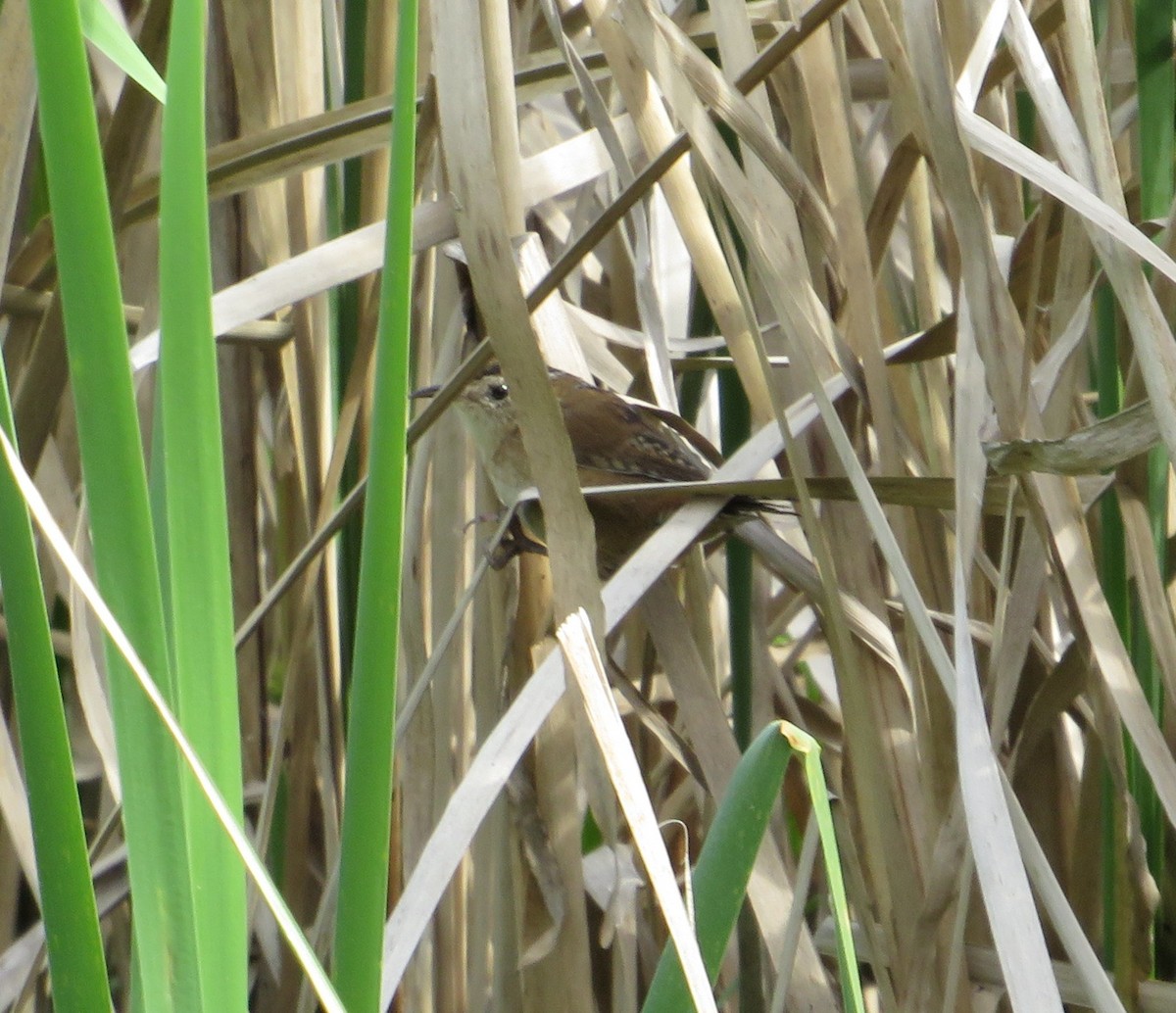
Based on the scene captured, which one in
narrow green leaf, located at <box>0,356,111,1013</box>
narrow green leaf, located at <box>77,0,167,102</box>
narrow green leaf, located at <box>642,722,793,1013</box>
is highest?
narrow green leaf, located at <box>77,0,167,102</box>

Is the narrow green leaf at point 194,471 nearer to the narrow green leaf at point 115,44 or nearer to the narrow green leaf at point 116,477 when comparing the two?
the narrow green leaf at point 116,477

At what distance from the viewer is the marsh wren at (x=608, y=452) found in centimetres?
143

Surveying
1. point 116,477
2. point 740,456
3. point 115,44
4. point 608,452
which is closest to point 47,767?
point 116,477

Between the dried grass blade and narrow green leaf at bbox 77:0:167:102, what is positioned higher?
narrow green leaf at bbox 77:0:167:102

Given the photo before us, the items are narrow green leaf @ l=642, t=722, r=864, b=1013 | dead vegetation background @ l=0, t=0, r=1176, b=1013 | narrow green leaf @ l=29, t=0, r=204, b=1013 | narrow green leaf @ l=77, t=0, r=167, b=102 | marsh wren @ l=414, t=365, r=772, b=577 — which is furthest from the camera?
marsh wren @ l=414, t=365, r=772, b=577

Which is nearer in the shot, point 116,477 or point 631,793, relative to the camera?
point 116,477

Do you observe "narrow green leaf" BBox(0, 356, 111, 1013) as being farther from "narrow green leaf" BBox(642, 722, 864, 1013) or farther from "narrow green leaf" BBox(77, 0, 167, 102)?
"narrow green leaf" BBox(77, 0, 167, 102)

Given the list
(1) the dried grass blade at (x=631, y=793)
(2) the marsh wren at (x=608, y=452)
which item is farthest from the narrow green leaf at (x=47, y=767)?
(2) the marsh wren at (x=608, y=452)

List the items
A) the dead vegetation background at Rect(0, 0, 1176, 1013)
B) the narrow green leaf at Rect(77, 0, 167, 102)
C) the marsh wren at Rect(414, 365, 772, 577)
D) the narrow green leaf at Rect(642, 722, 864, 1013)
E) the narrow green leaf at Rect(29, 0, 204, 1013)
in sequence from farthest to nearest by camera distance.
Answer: the marsh wren at Rect(414, 365, 772, 577), the dead vegetation background at Rect(0, 0, 1176, 1013), the narrow green leaf at Rect(77, 0, 167, 102), the narrow green leaf at Rect(642, 722, 864, 1013), the narrow green leaf at Rect(29, 0, 204, 1013)

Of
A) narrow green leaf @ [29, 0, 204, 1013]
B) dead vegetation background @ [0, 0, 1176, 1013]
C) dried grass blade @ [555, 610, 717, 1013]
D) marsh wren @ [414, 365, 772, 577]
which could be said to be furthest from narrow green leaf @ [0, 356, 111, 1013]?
marsh wren @ [414, 365, 772, 577]

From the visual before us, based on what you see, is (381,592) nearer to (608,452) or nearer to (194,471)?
(194,471)

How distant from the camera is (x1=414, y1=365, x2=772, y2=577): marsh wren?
1427 mm

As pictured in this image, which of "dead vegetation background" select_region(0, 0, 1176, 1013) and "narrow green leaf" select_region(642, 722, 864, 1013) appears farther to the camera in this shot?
"dead vegetation background" select_region(0, 0, 1176, 1013)

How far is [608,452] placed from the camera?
195 cm
